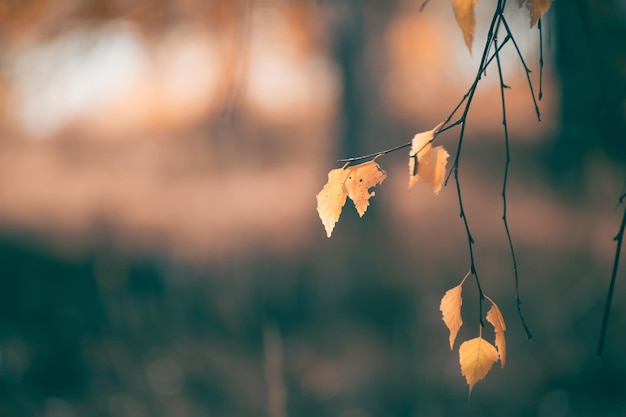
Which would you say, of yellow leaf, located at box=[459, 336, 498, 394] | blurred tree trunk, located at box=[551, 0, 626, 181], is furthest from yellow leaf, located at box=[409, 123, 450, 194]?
blurred tree trunk, located at box=[551, 0, 626, 181]

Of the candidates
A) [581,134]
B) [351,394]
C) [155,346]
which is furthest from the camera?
[155,346]

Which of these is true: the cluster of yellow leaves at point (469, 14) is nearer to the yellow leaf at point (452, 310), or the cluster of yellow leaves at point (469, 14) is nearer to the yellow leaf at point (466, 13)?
the yellow leaf at point (466, 13)

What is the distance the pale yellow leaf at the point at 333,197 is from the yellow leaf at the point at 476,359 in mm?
303

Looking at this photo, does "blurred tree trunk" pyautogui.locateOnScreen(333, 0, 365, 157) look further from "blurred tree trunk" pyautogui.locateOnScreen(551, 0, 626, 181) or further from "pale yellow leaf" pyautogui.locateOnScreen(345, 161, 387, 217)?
"pale yellow leaf" pyautogui.locateOnScreen(345, 161, 387, 217)

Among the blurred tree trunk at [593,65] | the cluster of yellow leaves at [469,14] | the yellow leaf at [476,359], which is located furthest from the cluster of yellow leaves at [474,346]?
the blurred tree trunk at [593,65]

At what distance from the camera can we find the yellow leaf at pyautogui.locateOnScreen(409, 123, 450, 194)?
884 mm

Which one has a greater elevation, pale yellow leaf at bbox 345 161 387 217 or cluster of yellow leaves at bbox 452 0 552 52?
cluster of yellow leaves at bbox 452 0 552 52

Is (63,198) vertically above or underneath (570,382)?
above

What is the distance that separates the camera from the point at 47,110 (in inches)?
213

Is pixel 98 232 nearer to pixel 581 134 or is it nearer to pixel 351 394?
pixel 351 394

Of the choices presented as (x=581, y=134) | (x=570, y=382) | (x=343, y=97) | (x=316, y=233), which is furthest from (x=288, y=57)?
(x=570, y=382)

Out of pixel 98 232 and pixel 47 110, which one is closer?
pixel 47 110

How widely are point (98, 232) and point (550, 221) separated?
168 inches

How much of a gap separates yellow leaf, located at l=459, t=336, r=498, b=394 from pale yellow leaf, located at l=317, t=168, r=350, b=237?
30cm
